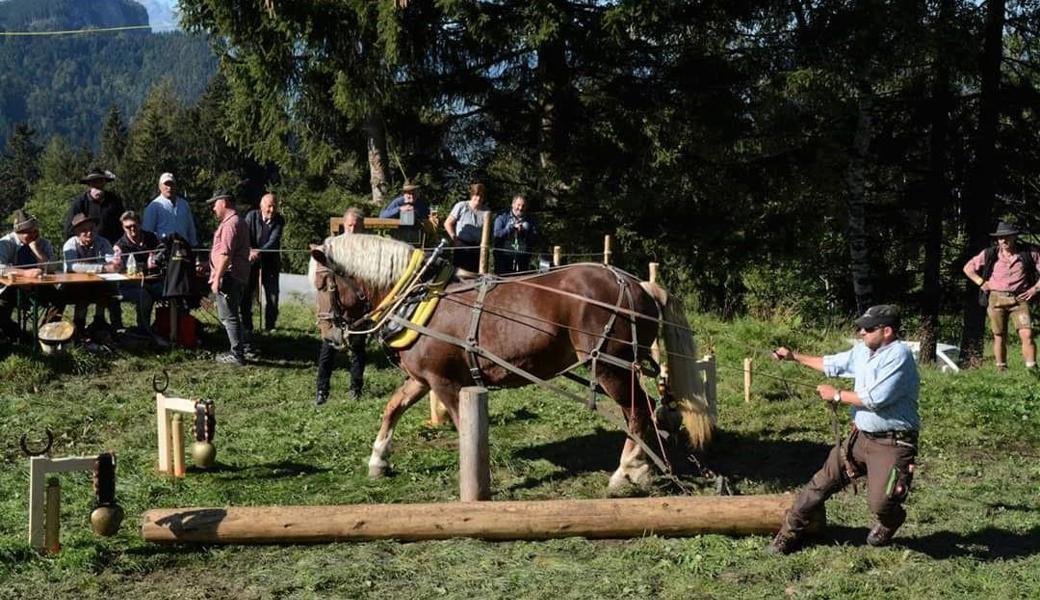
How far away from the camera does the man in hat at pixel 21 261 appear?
11766mm

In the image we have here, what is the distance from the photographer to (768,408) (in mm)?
10070

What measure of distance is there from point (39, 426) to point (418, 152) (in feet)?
33.9

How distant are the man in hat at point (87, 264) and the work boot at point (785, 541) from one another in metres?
8.54

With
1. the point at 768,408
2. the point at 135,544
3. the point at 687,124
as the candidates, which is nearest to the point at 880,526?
the point at 768,408

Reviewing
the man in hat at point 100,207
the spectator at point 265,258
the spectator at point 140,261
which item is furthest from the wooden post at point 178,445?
the man in hat at point 100,207

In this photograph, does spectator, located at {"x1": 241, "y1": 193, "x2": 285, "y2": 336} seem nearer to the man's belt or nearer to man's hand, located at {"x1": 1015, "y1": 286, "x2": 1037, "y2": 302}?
the man's belt

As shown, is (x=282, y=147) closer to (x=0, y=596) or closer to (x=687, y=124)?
(x=687, y=124)

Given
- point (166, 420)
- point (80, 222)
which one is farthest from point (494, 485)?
point (80, 222)

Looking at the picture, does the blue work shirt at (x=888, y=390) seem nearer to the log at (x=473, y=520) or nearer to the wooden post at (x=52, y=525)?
the log at (x=473, y=520)

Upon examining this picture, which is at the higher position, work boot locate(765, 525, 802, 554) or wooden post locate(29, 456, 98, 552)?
wooden post locate(29, 456, 98, 552)

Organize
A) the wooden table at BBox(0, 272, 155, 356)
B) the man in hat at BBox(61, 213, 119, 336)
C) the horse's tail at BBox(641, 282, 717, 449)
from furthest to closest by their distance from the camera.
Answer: the man in hat at BBox(61, 213, 119, 336) → the wooden table at BBox(0, 272, 155, 356) → the horse's tail at BBox(641, 282, 717, 449)

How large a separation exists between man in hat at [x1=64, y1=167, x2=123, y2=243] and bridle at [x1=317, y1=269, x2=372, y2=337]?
579 cm

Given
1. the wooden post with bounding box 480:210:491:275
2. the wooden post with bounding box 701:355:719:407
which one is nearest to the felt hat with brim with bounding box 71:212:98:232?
the wooden post with bounding box 480:210:491:275

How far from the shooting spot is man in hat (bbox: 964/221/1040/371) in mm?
12125
